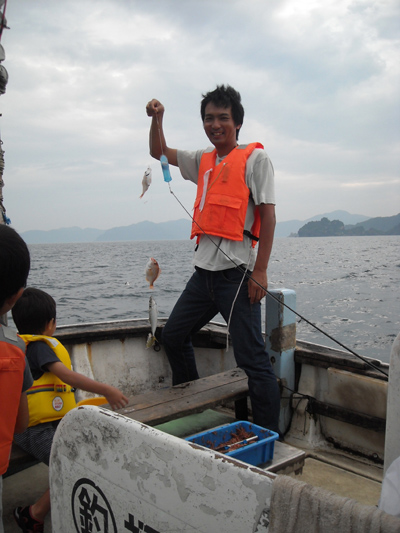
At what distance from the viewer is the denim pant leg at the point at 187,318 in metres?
3.32

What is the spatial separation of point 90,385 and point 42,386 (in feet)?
1.49

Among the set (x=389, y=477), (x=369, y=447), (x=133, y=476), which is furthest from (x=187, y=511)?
(x=369, y=447)

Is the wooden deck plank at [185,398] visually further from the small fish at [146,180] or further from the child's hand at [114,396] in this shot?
the small fish at [146,180]

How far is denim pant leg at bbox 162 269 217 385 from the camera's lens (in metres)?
3.32

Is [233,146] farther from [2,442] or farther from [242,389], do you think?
[2,442]

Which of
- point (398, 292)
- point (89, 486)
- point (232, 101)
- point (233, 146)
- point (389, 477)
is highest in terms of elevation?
point (232, 101)

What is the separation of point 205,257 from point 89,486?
1.85m

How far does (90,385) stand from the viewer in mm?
2357

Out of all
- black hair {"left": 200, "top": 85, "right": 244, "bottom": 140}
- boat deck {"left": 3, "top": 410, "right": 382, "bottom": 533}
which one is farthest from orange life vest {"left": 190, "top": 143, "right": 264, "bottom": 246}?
boat deck {"left": 3, "top": 410, "right": 382, "bottom": 533}

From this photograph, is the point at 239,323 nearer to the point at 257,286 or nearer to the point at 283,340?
the point at 257,286

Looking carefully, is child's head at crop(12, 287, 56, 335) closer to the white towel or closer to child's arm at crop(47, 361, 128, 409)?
child's arm at crop(47, 361, 128, 409)

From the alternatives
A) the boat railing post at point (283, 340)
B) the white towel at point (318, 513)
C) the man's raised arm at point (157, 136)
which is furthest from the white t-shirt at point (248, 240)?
the white towel at point (318, 513)

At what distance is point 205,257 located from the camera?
10.6 ft

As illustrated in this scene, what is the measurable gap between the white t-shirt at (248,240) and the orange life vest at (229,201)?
0.05 m
